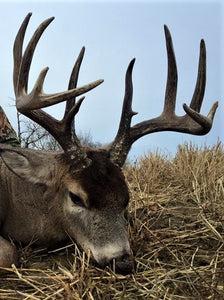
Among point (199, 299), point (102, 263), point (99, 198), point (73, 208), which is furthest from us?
point (73, 208)

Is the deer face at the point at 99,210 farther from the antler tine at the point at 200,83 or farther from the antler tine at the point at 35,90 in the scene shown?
the antler tine at the point at 200,83

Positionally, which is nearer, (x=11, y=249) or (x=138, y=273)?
(x=138, y=273)

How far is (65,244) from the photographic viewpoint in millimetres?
3924

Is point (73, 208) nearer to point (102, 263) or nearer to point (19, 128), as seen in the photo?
point (102, 263)

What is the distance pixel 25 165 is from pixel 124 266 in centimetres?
138

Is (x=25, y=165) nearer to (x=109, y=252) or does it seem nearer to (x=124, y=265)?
(x=109, y=252)

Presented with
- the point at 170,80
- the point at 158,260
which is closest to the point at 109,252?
the point at 158,260

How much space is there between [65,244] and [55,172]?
68 centimetres

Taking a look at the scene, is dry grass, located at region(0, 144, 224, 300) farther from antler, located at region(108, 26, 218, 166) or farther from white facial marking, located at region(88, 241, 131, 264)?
antler, located at region(108, 26, 218, 166)

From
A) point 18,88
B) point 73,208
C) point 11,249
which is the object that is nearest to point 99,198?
point 73,208

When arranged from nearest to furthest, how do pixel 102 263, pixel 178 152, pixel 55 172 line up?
pixel 102 263 < pixel 55 172 < pixel 178 152

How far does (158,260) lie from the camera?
3580 millimetres

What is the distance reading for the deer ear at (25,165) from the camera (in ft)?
12.6

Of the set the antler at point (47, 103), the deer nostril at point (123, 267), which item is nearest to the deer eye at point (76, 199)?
A: the antler at point (47, 103)
